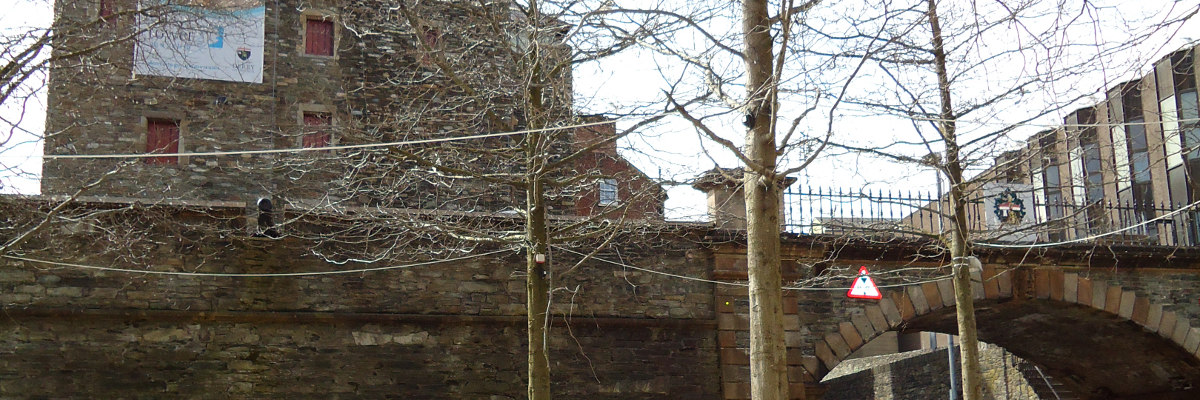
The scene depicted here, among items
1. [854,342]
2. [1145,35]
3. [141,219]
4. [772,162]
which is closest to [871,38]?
[772,162]

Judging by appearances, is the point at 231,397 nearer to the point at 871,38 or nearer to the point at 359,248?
the point at 359,248

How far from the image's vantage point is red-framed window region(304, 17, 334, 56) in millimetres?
20203

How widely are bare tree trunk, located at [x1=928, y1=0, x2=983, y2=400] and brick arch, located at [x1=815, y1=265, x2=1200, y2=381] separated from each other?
2.74 metres

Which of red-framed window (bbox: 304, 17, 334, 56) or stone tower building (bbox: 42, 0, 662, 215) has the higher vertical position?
red-framed window (bbox: 304, 17, 334, 56)

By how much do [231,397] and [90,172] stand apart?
752 centimetres

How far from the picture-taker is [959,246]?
1109 cm

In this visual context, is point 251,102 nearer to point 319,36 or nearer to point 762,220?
point 319,36

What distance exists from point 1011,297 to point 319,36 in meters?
13.1

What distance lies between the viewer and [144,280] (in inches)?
455

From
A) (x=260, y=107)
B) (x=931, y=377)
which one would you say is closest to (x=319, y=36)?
(x=260, y=107)

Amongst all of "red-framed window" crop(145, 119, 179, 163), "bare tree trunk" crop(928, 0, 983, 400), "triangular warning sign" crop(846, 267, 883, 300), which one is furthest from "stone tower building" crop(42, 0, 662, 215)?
"bare tree trunk" crop(928, 0, 983, 400)

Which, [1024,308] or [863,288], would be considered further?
[1024,308]

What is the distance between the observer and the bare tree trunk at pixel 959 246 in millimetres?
10445

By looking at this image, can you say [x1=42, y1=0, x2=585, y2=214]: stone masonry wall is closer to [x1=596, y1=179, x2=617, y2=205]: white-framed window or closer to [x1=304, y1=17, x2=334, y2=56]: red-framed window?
[x1=304, y1=17, x2=334, y2=56]: red-framed window
